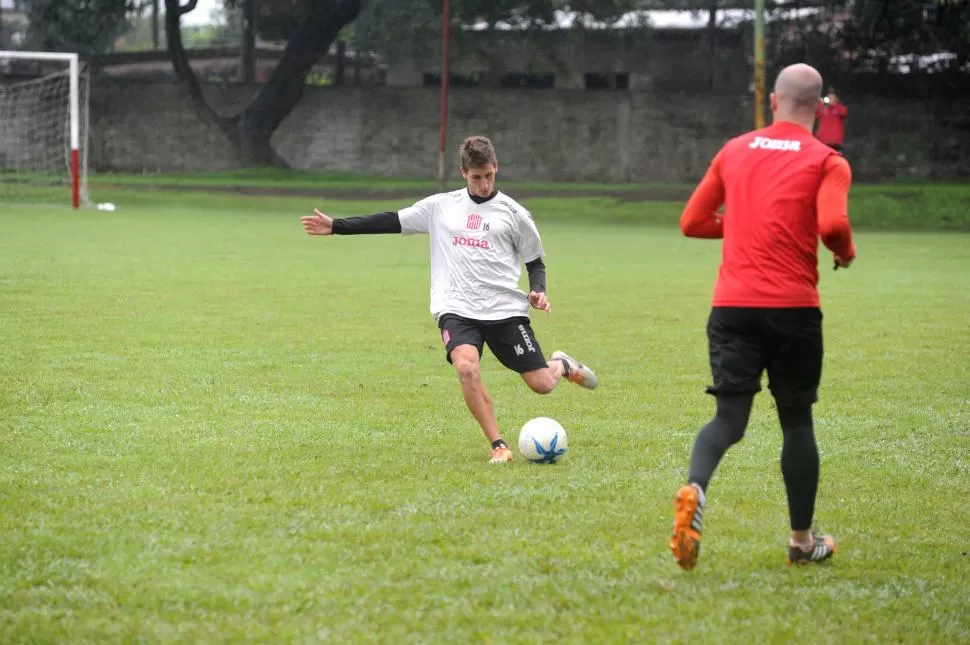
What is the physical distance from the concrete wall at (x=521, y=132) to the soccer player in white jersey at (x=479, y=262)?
35517mm

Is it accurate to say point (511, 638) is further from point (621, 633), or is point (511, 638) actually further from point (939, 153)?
point (939, 153)

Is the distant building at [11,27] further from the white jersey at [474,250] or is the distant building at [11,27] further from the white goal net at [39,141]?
the white jersey at [474,250]

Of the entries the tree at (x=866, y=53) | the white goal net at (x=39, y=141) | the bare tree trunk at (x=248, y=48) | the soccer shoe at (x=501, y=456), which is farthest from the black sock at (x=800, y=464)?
the bare tree trunk at (x=248, y=48)

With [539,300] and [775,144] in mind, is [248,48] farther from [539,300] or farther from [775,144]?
[775,144]

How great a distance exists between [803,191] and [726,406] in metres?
0.86

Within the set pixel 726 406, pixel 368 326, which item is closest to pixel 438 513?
pixel 726 406

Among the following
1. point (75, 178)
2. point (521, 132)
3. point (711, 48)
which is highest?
point (711, 48)

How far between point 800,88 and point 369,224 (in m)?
2.97

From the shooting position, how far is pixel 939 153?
41125mm

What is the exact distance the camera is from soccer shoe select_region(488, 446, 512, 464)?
24.0ft

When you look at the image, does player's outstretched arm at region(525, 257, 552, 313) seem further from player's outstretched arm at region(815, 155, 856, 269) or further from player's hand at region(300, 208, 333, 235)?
player's outstretched arm at region(815, 155, 856, 269)

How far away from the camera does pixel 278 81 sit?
A: 44.2 metres

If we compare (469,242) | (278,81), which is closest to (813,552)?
(469,242)

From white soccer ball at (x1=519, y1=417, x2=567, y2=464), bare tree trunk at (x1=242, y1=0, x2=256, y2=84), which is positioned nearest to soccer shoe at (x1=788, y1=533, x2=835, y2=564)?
white soccer ball at (x1=519, y1=417, x2=567, y2=464)
